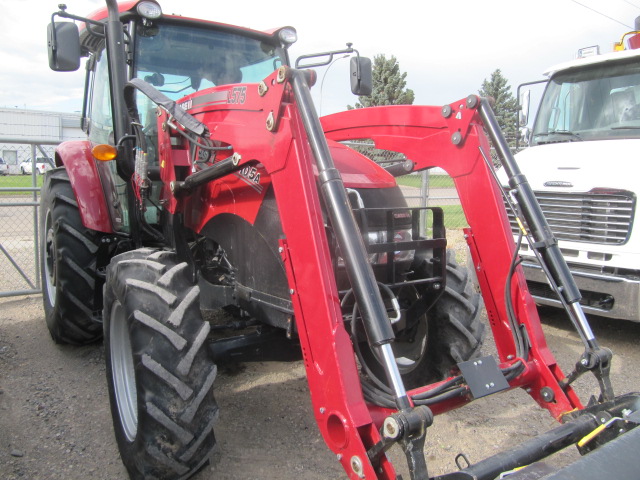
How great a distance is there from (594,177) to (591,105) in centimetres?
131

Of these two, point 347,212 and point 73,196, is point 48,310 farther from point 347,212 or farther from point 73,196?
point 347,212

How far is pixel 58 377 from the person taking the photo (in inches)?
150

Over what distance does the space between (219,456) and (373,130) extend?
6.99ft

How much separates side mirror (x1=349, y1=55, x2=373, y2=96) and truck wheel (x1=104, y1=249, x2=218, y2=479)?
1993mm

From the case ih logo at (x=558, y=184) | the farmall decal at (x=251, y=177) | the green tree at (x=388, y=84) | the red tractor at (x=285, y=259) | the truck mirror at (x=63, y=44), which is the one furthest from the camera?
the green tree at (x=388, y=84)

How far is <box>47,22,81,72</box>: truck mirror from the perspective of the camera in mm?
3150

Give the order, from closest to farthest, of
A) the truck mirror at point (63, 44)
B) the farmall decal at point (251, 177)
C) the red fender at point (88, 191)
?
the farmall decal at point (251, 177) < the truck mirror at point (63, 44) < the red fender at point (88, 191)

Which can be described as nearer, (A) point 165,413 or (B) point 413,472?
(B) point 413,472

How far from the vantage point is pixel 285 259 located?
222 centimetres

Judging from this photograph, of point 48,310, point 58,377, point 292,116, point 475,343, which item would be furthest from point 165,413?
point 48,310

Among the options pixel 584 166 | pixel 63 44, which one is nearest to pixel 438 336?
pixel 584 166

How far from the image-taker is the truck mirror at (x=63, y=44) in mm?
3150

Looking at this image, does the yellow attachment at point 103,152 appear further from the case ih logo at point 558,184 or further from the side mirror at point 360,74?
the case ih logo at point 558,184

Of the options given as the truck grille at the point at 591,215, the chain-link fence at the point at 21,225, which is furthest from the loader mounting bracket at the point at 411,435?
the chain-link fence at the point at 21,225
